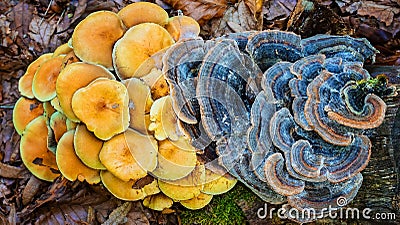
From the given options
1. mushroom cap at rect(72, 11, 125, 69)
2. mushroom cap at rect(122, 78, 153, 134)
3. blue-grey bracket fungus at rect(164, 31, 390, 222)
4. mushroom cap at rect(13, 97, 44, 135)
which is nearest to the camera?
blue-grey bracket fungus at rect(164, 31, 390, 222)

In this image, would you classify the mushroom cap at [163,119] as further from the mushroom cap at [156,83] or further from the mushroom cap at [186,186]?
the mushroom cap at [186,186]

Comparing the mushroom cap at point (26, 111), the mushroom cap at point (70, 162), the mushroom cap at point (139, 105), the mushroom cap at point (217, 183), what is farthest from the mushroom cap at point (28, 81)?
the mushroom cap at point (217, 183)

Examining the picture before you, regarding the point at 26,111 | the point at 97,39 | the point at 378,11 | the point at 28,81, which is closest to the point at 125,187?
the point at 97,39

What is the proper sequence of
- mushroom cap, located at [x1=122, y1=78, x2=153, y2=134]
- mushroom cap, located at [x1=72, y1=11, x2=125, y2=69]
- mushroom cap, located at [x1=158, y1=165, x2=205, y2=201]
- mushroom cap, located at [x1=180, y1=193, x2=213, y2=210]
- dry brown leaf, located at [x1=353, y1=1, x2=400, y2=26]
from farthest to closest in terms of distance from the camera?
dry brown leaf, located at [x1=353, y1=1, x2=400, y2=26] → mushroom cap, located at [x1=180, y1=193, x2=213, y2=210] → mushroom cap, located at [x1=72, y1=11, x2=125, y2=69] → mushroom cap, located at [x1=158, y1=165, x2=205, y2=201] → mushroom cap, located at [x1=122, y1=78, x2=153, y2=134]

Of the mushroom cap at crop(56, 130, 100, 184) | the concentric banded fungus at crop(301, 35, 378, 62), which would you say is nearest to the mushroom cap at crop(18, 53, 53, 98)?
the mushroom cap at crop(56, 130, 100, 184)

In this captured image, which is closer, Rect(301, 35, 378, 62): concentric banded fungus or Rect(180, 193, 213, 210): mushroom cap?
Rect(301, 35, 378, 62): concentric banded fungus

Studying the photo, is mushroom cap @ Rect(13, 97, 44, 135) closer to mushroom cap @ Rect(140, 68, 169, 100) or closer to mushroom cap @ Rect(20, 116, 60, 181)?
mushroom cap @ Rect(20, 116, 60, 181)

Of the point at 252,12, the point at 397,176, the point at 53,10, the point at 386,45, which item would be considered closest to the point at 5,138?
the point at 53,10
